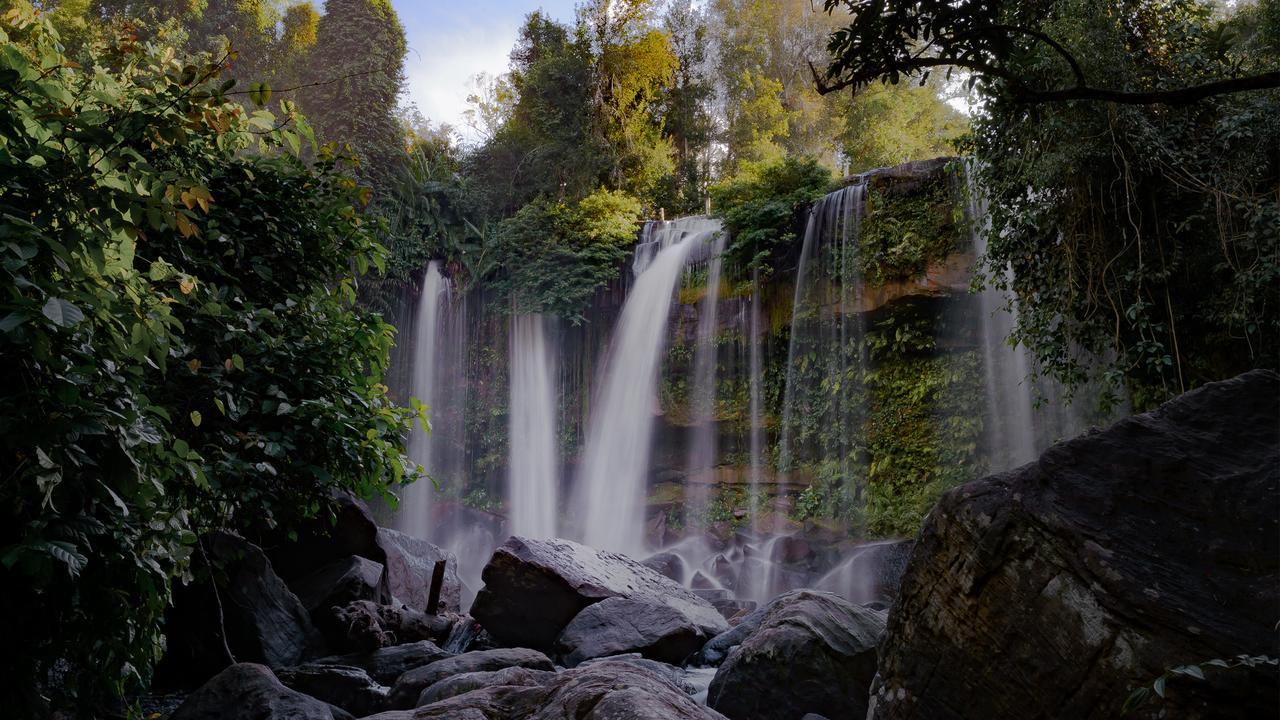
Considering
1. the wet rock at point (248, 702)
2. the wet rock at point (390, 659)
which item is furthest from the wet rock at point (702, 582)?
the wet rock at point (248, 702)

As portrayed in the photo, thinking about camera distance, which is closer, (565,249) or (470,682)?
(470,682)

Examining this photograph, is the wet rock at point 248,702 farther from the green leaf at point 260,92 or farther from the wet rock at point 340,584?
the green leaf at point 260,92

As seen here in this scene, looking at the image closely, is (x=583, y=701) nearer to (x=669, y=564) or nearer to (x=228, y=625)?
(x=228, y=625)

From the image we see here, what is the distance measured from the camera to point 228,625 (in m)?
6.16

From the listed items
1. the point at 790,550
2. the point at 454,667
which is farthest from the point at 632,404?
the point at 454,667

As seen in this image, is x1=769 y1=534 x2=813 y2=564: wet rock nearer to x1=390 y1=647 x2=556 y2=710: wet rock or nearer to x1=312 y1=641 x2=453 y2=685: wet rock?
x1=312 y1=641 x2=453 y2=685: wet rock

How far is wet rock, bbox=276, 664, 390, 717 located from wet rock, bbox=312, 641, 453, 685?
1.44 ft

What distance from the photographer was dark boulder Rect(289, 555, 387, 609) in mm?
7012

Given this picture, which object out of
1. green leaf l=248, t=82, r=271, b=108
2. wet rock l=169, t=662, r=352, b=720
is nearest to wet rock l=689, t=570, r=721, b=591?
wet rock l=169, t=662, r=352, b=720

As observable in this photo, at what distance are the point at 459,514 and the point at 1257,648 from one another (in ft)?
58.3

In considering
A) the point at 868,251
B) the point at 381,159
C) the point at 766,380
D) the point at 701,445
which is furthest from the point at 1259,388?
the point at 381,159

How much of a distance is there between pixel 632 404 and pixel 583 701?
43.0 feet

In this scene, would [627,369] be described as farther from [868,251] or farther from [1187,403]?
[1187,403]

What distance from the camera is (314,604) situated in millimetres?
6977
